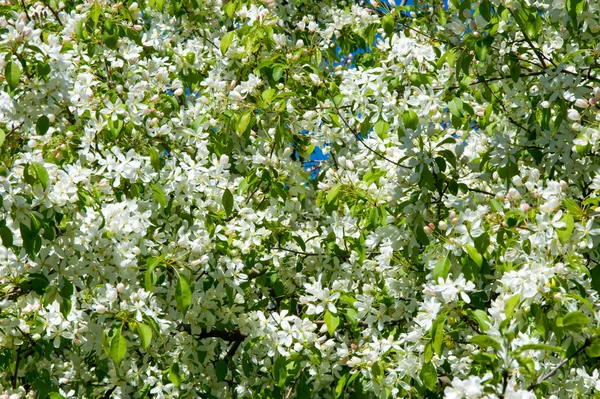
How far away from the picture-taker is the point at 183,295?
10.4 ft

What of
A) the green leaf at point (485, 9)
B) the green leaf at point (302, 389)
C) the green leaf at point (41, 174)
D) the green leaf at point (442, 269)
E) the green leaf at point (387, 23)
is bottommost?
the green leaf at point (302, 389)

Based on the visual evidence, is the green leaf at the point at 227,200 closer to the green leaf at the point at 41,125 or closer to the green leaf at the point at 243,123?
the green leaf at the point at 243,123

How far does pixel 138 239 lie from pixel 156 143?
2.30 ft

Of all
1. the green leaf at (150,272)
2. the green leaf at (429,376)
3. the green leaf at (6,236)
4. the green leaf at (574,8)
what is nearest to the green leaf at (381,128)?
the green leaf at (574,8)

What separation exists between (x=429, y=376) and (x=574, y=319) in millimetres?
855

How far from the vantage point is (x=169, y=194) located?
3.94 m

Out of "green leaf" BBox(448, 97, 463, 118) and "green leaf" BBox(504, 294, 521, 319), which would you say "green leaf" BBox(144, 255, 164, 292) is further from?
"green leaf" BBox(448, 97, 463, 118)

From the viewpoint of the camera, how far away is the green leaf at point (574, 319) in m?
2.56

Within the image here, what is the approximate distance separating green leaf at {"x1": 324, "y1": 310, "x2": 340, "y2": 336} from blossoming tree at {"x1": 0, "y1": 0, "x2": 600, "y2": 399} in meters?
0.01

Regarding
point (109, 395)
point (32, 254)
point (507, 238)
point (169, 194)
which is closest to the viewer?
point (32, 254)

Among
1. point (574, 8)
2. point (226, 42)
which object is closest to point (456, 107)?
point (574, 8)

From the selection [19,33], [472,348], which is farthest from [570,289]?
[19,33]

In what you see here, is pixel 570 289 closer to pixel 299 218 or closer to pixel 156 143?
pixel 299 218

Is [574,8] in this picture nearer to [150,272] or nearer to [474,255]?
[474,255]
